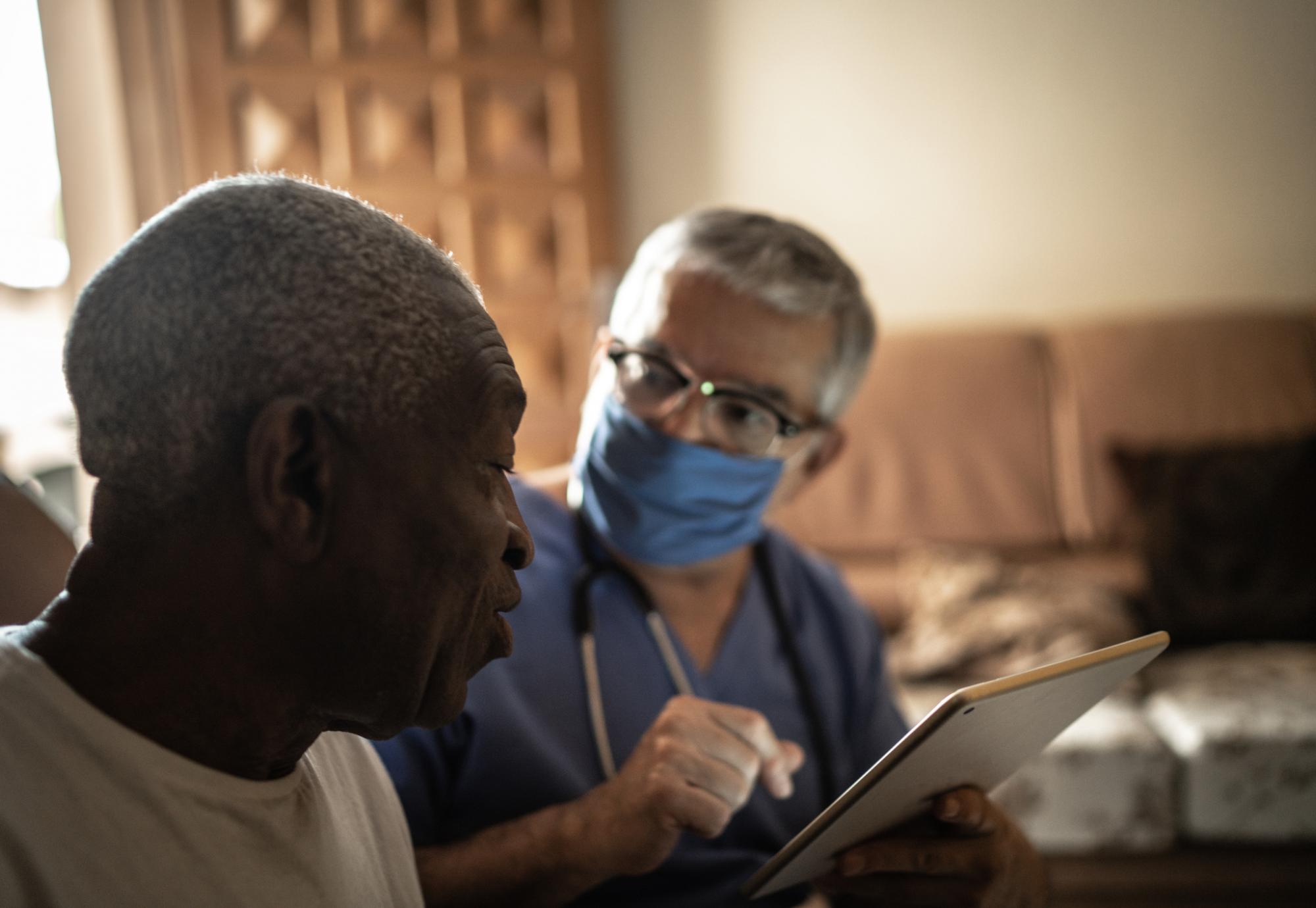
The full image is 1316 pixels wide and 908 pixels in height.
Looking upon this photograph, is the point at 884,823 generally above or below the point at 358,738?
below

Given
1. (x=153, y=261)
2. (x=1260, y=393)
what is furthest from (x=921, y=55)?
(x=153, y=261)

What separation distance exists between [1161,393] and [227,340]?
2.75 m

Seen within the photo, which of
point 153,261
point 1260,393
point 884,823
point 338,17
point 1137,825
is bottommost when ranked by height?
point 1137,825

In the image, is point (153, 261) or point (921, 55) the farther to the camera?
point (921, 55)

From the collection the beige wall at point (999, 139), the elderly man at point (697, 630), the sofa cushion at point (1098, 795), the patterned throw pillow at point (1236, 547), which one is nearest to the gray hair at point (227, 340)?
the elderly man at point (697, 630)

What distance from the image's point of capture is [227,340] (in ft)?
1.59

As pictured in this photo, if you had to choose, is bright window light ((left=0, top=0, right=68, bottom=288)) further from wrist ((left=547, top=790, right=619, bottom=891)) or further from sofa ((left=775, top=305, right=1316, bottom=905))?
wrist ((left=547, top=790, right=619, bottom=891))

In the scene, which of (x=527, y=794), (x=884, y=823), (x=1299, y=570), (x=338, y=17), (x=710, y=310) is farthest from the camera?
(x=338, y=17)

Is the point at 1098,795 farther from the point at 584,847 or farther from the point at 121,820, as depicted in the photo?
the point at 121,820

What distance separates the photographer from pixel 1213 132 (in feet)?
10.3

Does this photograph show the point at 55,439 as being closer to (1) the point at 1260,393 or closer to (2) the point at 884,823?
(2) the point at 884,823

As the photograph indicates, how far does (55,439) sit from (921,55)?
264 cm

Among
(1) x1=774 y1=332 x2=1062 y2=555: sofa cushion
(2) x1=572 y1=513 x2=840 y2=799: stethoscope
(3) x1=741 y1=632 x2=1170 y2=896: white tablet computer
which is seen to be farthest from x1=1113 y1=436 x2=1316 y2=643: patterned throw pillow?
(3) x1=741 y1=632 x2=1170 y2=896: white tablet computer

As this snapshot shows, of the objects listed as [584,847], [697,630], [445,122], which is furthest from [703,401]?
[445,122]
